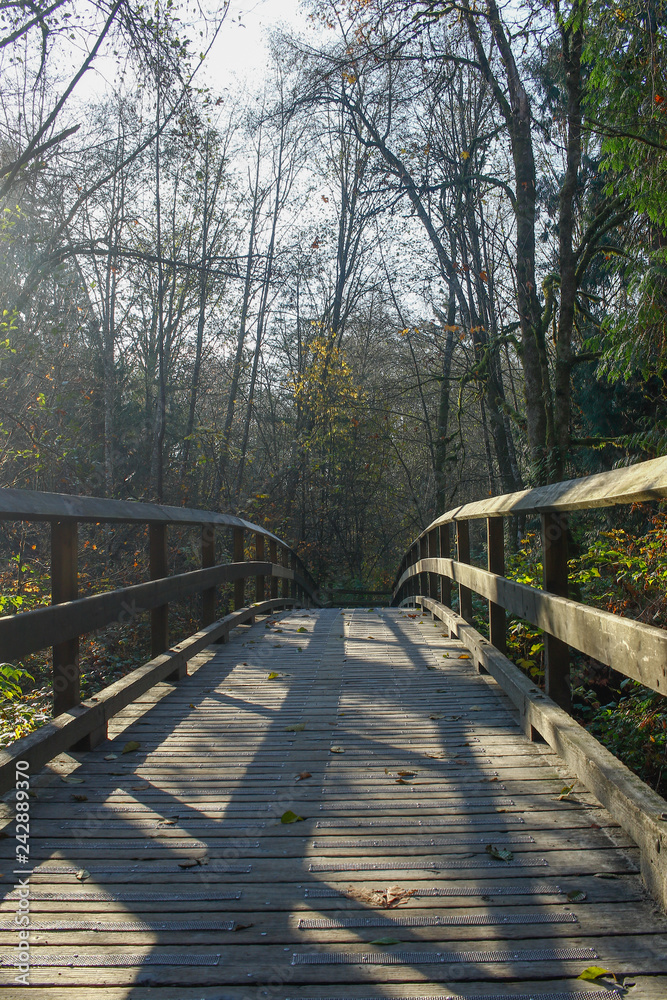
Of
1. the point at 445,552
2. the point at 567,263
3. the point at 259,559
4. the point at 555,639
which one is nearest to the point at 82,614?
the point at 555,639

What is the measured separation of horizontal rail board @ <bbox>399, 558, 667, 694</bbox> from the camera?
75.5 inches

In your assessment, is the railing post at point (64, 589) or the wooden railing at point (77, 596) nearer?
the wooden railing at point (77, 596)

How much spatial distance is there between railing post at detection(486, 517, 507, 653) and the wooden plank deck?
2.44 ft

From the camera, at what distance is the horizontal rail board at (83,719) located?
269cm

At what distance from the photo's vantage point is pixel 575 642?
2633 mm

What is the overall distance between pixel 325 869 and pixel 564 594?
163cm

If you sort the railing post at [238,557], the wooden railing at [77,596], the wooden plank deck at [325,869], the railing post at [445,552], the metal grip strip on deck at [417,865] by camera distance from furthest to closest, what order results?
the railing post at [238,557], the railing post at [445,552], the wooden railing at [77,596], the metal grip strip on deck at [417,865], the wooden plank deck at [325,869]

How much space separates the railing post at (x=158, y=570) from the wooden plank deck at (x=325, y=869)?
690 millimetres

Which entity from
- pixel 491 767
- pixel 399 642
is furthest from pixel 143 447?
pixel 491 767

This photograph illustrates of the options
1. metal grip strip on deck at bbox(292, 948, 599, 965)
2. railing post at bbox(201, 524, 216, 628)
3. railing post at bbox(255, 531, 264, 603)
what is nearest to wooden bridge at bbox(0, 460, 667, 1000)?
metal grip strip on deck at bbox(292, 948, 599, 965)

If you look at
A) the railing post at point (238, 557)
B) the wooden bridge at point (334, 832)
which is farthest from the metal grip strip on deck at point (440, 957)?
the railing post at point (238, 557)

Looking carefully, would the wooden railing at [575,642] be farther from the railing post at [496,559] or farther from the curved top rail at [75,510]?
the curved top rail at [75,510]

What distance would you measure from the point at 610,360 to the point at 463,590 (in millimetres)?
2788
